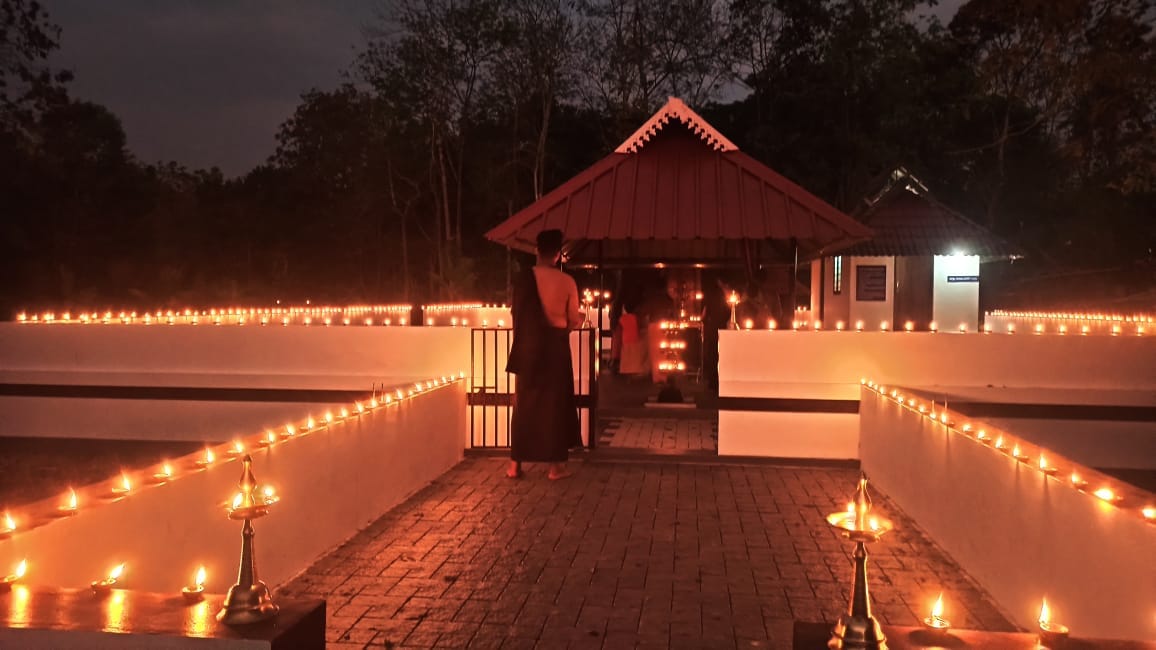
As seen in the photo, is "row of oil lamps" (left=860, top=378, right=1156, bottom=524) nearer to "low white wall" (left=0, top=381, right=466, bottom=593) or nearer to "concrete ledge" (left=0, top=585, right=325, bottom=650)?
"concrete ledge" (left=0, top=585, right=325, bottom=650)

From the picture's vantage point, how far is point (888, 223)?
74.1 ft

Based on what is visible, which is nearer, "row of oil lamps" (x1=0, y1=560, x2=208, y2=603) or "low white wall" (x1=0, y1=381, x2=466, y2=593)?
"row of oil lamps" (x1=0, y1=560, x2=208, y2=603)

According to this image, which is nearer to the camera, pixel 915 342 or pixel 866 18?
pixel 915 342

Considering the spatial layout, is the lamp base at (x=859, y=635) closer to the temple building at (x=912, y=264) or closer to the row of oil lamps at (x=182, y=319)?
the row of oil lamps at (x=182, y=319)

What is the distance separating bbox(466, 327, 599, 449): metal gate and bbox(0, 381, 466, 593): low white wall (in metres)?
1.11

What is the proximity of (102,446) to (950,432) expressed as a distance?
344 inches

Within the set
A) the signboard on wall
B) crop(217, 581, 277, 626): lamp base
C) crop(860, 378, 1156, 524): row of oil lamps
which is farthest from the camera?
the signboard on wall

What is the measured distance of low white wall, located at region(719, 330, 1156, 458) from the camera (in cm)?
896

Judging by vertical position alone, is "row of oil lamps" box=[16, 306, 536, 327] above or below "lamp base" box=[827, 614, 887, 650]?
above

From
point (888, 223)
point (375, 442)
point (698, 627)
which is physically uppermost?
point (888, 223)

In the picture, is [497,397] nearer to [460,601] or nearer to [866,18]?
[460,601]

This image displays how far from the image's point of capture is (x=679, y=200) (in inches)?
398

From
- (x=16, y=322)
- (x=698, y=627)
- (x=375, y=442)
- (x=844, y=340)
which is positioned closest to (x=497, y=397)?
(x=375, y=442)

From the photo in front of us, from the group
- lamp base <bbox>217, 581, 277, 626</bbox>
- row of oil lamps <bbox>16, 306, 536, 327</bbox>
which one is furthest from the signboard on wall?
lamp base <bbox>217, 581, 277, 626</bbox>
